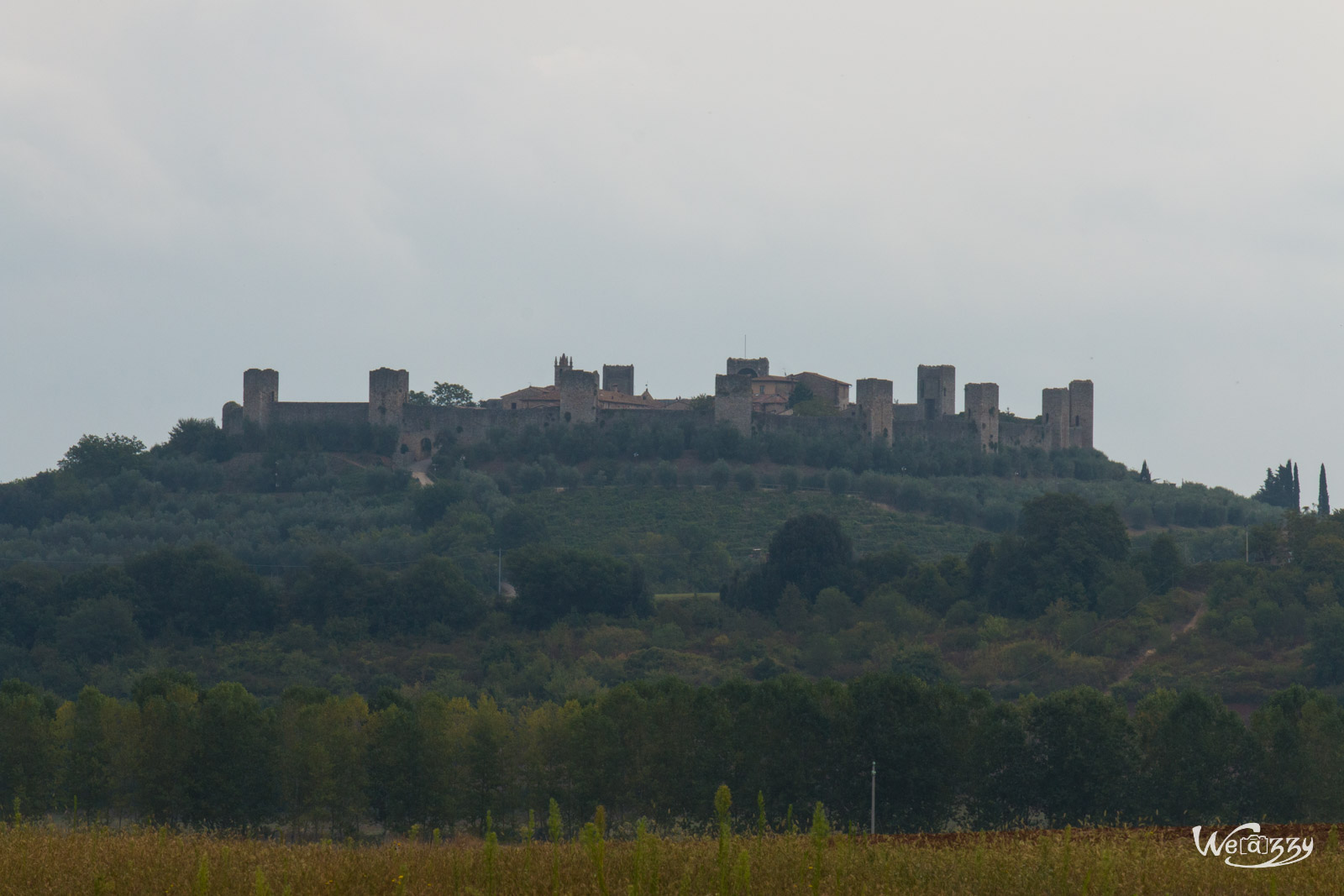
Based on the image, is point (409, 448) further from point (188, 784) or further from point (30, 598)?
point (188, 784)

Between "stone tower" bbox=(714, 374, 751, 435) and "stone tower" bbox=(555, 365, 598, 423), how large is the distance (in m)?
4.97

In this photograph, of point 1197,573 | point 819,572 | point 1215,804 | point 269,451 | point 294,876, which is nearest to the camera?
point 294,876

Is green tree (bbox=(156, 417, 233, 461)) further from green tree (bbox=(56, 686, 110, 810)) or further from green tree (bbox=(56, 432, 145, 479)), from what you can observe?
green tree (bbox=(56, 686, 110, 810))

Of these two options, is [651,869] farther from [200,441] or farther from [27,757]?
[200,441]

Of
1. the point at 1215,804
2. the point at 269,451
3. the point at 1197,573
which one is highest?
the point at 269,451

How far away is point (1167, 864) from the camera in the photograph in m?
12.9

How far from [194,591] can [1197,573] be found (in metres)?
27.9

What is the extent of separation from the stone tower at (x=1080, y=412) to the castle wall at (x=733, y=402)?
49.3 feet

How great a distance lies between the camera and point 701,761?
2725cm

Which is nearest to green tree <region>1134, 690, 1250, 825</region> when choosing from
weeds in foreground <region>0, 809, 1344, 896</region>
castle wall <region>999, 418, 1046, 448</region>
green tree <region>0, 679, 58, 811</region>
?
weeds in foreground <region>0, 809, 1344, 896</region>

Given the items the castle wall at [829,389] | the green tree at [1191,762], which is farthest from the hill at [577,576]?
the green tree at [1191,762]

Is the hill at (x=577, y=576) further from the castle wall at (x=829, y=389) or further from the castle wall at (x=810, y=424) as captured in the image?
the castle wall at (x=829, y=389)

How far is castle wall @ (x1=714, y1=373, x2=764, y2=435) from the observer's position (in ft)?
221

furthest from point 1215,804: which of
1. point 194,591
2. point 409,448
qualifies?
point 409,448
